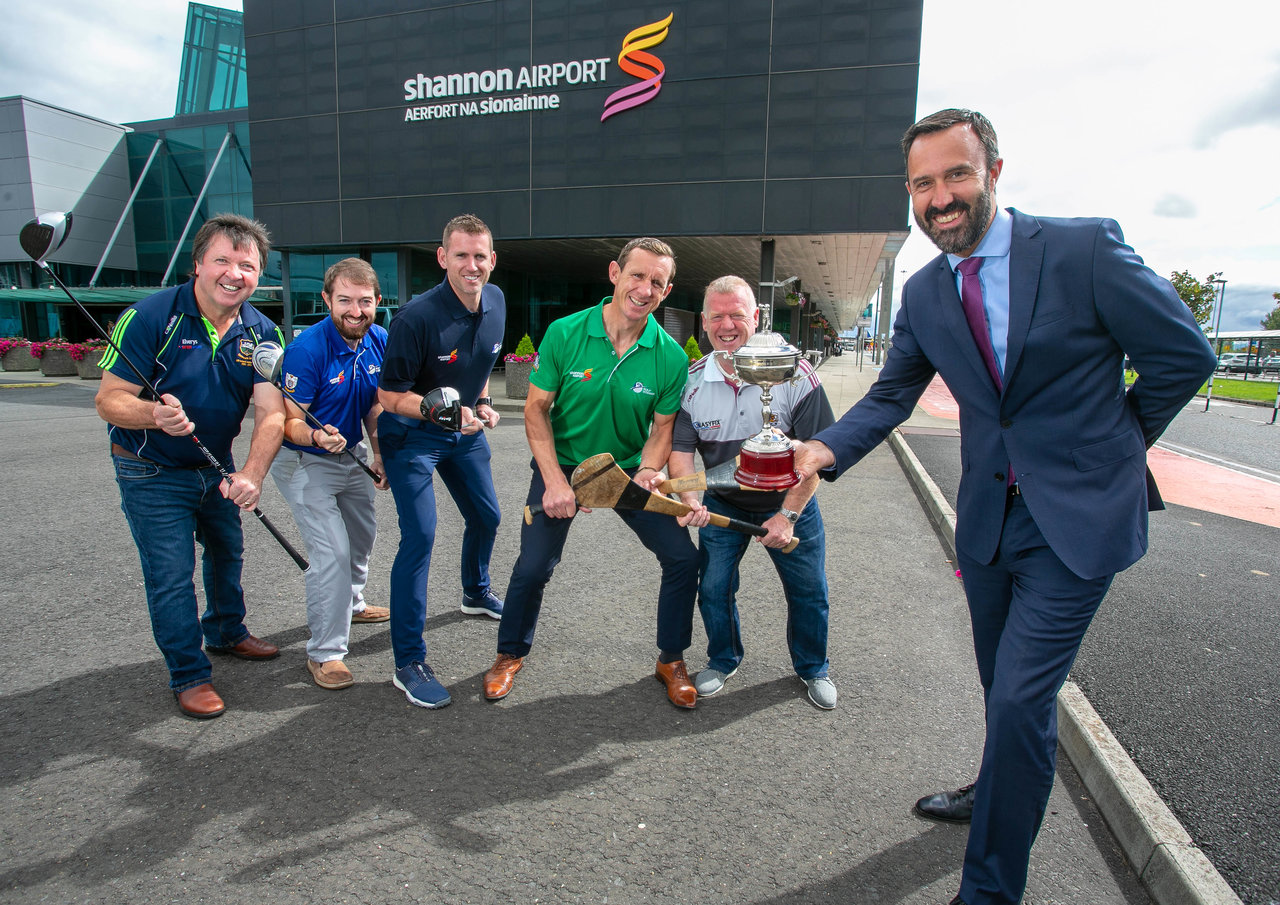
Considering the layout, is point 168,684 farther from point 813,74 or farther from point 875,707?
point 813,74

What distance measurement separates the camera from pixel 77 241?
40.7 metres

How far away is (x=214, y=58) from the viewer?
43.5 meters

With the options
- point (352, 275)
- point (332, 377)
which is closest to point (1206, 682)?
point (332, 377)

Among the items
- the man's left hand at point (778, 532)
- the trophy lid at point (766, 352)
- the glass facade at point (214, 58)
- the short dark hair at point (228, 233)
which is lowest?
the man's left hand at point (778, 532)

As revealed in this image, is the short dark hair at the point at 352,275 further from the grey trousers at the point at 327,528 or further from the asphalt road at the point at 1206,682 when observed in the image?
the asphalt road at the point at 1206,682

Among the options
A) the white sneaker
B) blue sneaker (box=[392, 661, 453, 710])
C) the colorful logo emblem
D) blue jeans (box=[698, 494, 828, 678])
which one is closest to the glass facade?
the colorful logo emblem

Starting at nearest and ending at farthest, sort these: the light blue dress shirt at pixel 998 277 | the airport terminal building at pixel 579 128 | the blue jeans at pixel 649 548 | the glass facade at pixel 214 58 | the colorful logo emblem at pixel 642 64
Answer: the light blue dress shirt at pixel 998 277, the blue jeans at pixel 649 548, the airport terminal building at pixel 579 128, the colorful logo emblem at pixel 642 64, the glass facade at pixel 214 58

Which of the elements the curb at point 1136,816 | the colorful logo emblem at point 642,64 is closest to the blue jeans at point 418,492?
the curb at point 1136,816

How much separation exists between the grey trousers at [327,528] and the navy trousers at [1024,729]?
2846 mm

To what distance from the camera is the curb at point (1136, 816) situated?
2227 millimetres

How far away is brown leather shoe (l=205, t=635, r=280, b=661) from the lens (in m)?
3.82

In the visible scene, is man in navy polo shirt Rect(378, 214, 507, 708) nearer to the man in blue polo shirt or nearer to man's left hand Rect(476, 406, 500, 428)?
man's left hand Rect(476, 406, 500, 428)

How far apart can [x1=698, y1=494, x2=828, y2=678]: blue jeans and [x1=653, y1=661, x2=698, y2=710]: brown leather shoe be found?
0.19 meters

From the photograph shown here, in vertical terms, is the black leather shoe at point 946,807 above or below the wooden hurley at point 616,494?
below
